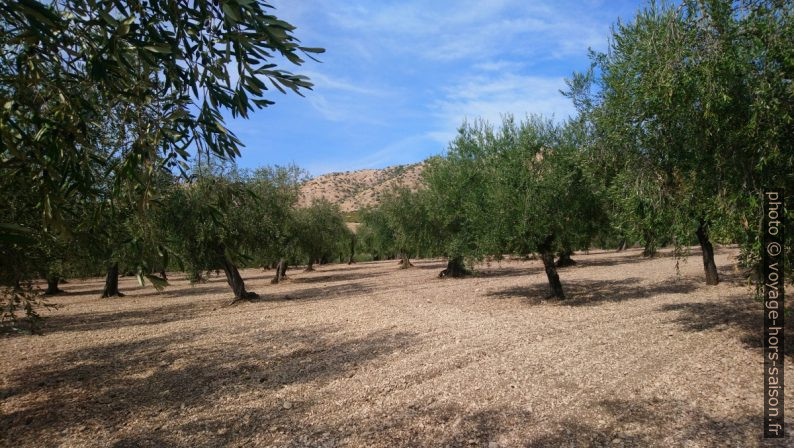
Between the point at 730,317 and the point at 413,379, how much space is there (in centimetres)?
802

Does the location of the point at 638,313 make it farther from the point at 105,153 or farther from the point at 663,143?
the point at 105,153

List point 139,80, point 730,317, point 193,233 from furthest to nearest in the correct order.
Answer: point 193,233
point 730,317
point 139,80

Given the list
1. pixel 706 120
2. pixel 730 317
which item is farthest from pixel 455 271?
pixel 706 120

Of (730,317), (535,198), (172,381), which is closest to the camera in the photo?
(172,381)

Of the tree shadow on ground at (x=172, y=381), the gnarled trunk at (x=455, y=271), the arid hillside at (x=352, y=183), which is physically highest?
the arid hillside at (x=352, y=183)

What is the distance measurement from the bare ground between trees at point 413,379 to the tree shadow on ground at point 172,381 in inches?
1.6

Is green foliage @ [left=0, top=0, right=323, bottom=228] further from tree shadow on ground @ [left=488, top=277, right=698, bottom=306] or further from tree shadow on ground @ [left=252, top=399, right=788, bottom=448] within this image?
tree shadow on ground @ [left=488, top=277, right=698, bottom=306]

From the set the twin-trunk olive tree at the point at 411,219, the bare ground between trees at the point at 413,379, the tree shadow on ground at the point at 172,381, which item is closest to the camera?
the bare ground between trees at the point at 413,379

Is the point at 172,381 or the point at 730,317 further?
→ the point at 730,317

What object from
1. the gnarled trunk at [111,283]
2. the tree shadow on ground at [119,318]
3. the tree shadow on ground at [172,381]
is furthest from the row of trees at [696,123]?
the gnarled trunk at [111,283]

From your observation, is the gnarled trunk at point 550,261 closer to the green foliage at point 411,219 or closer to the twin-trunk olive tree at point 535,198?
the twin-trunk olive tree at point 535,198

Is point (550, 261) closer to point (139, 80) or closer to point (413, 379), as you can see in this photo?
point (413, 379)

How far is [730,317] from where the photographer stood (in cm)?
1015

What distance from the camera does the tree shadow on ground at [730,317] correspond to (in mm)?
8351
